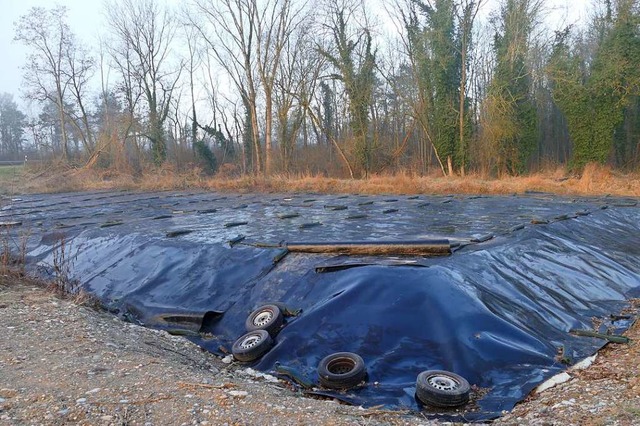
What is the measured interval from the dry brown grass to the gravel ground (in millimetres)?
13682

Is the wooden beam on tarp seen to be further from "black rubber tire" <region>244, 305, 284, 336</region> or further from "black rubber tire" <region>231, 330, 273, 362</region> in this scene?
→ "black rubber tire" <region>231, 330, 273, 362</region>

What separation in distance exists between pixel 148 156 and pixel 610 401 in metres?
34.3

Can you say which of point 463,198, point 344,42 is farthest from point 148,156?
point 463,198

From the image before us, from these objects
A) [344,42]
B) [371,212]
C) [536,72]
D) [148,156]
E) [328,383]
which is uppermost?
[344,42]

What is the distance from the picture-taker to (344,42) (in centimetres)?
2578

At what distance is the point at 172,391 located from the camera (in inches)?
135

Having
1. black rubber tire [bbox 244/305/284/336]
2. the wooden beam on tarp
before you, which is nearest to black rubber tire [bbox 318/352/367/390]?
black rubber tire [bbox 244/305/284/336]

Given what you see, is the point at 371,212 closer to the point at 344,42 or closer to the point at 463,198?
the point at 463,198

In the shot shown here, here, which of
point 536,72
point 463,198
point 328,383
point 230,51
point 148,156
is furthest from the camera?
point 148,156

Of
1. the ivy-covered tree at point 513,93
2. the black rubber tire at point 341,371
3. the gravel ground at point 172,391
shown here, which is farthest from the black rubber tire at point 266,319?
the ivy-covered tree at point 513,93

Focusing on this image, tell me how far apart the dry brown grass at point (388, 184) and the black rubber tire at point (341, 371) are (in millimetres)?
14393

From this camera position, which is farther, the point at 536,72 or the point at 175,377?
the point at 536,72

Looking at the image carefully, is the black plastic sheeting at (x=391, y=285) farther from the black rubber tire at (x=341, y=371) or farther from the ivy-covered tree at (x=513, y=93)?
the ivy-covered tree at (x=513, y=93)

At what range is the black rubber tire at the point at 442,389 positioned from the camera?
11.7 ft
